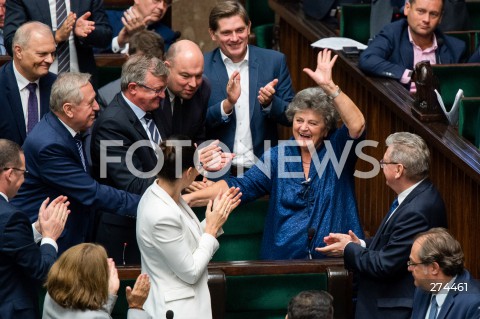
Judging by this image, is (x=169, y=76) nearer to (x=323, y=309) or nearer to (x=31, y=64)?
(x=31, y=64)

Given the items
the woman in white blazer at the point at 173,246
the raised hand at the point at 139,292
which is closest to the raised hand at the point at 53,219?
the woman in white blazer at the point at 173,246

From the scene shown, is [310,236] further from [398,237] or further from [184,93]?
[184,93]

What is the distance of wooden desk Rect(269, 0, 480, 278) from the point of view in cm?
466

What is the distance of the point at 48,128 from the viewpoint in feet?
15.1

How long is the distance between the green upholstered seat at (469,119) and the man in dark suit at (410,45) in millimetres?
531

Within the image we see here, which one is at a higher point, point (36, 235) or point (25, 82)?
point (25, 82)

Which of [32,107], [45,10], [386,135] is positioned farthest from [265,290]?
[45,10]

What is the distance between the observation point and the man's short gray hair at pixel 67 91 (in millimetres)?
4582

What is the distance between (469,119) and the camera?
5.14m

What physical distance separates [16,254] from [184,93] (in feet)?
4.75

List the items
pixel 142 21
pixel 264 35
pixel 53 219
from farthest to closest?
pixel 264 35
pixel 142 21
pixel 53 219

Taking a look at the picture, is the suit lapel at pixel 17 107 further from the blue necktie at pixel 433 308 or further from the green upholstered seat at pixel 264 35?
the green upholstered seat at pixel 264 35

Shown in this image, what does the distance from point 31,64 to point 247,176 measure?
115cm

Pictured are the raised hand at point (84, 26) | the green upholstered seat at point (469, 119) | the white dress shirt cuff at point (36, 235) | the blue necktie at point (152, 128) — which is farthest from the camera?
the raised hand at point (84, 26)
